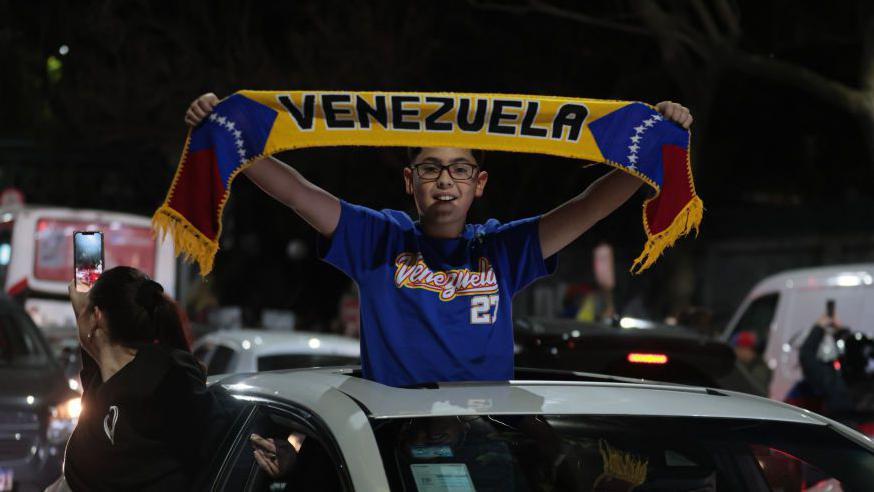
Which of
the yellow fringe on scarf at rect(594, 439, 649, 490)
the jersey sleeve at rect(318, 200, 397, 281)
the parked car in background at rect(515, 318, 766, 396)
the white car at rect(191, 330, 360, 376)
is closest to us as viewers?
the yellow fringe on scarf at rect(594, 439, 649, 490)

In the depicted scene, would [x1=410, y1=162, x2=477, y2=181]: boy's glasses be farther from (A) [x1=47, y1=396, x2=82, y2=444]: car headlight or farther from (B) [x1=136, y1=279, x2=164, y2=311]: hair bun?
(A) [x1=47, y1=396, x2=82, y2=444]: car headlight

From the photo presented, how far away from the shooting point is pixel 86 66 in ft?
105

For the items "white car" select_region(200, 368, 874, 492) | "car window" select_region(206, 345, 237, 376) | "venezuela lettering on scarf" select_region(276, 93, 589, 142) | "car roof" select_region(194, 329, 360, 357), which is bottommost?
"car window" select_region(206, 345, 237, 376)

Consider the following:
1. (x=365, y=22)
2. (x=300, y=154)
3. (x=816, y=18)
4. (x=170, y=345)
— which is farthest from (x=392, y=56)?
(x=170, y=345)

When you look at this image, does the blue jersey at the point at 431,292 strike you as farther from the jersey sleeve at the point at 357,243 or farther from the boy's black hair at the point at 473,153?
the boy's black hair at the point at 473,153

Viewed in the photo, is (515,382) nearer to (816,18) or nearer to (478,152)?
(478,152)

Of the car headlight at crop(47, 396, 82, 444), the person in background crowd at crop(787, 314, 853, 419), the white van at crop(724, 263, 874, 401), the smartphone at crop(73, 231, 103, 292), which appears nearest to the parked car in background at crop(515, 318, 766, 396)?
the person in background crowd at crop(787, 314, 853, 419)

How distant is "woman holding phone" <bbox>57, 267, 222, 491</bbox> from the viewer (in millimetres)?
4621

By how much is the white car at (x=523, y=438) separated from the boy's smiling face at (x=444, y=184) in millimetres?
636

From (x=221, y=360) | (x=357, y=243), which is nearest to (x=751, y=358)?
(x=221, y=360)

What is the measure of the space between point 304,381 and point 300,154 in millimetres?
29331

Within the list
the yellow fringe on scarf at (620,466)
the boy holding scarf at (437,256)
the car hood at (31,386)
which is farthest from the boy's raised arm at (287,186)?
the car hood at (31,386)

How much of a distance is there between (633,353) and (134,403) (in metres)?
4.81

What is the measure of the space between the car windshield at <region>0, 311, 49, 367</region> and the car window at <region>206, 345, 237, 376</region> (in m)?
1.14
